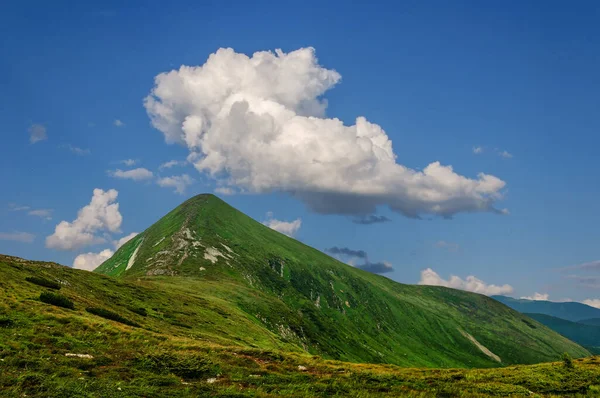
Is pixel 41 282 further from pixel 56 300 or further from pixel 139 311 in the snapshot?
pixel 139 311

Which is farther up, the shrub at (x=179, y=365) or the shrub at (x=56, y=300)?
the shrub at (x=56, y=300)

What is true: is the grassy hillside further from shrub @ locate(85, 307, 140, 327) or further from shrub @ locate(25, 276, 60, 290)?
shrub @ locate(25, 276, 60, 290)

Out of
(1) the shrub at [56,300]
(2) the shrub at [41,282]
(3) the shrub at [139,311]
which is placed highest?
(2) the shrub at [41,282]

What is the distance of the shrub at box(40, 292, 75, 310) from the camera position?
46.2 meters

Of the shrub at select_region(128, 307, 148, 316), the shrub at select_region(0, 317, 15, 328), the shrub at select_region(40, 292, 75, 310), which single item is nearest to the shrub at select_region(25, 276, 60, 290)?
the shrub at select_region(40, 292, 75, 310)

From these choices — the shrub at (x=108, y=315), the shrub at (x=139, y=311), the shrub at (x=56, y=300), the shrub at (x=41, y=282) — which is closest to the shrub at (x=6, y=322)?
the shrub at (x=56, y=300)

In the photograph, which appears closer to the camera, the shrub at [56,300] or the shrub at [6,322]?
the shrub at [6,322]

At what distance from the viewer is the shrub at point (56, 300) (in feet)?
152

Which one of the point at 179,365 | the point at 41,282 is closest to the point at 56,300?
the point at 41,282

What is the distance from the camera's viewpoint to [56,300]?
154 feet

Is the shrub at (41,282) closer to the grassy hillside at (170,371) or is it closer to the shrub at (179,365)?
the grassy hillside at (170,371)

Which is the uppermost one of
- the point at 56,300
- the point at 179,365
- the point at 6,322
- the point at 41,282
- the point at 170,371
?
the point at 41,282

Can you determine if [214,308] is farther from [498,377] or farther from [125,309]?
[498,377]

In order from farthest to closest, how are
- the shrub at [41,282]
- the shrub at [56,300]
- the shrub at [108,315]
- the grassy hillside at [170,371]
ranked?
the shrub at [41,282]
the shrub at [108,315]
the shrub at [56,300]
the grassy hillside at [170,371]
